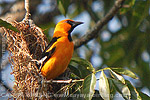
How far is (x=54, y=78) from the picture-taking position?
3891mm

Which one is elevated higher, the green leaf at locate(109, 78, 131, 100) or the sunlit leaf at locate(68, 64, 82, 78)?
the sunlit leaf at locate(68, 64, 82, 78)

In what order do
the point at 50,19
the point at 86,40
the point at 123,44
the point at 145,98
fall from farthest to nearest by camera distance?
the point at 50,19
the point at 123,44
the point at 86,40
the point at 145,98

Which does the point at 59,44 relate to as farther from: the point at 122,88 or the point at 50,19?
the point at 50,19

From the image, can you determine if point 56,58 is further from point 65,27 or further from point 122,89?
point 122,89

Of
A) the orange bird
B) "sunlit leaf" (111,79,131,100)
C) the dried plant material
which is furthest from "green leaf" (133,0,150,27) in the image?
"sunlit leaf" (111,79,131,100)

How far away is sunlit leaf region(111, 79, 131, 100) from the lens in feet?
9.21

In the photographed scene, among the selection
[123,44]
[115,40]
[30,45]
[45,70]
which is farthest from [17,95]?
[115,40]

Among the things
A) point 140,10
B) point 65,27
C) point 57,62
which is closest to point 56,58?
point 57,62

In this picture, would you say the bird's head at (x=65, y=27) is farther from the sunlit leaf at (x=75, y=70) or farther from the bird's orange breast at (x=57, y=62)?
the sunlit leaf at (x=75, y=70)

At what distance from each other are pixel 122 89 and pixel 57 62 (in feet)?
4.00

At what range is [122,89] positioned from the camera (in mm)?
2844

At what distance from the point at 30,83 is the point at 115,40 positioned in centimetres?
400

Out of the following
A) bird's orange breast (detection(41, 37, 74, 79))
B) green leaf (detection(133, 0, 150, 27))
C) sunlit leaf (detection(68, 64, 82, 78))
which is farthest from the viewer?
green leaf (detection(133, 0, 150, 27))

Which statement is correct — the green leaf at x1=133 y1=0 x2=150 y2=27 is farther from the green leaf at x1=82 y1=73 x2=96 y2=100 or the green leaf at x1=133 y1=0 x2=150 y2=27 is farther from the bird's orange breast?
the green leaf at x1=82 y1=73 x2=96 y2=100
